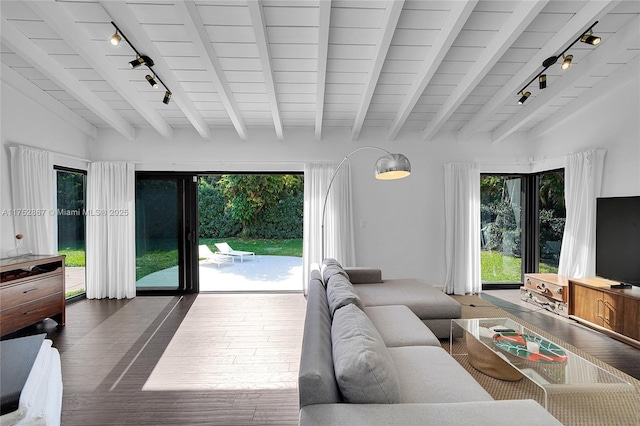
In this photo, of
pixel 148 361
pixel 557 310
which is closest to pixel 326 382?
pixel 148 361

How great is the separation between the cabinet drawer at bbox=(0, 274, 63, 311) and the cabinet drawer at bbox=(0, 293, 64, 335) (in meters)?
0.05

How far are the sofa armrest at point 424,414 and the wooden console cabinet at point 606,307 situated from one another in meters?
2.76

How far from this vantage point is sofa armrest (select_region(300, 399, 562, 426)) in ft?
4.15

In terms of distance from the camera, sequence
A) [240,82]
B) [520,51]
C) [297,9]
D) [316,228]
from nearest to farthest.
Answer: [297,9] < [520,51] < [240,82] < [316,228]

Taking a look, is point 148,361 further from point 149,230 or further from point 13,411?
point 149,230

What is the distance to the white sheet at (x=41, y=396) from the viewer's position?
1364 mm

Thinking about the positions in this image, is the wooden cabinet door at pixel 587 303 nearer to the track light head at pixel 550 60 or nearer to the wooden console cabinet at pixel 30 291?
the track light head at pixel 550 60

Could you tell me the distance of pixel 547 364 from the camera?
2193 mm

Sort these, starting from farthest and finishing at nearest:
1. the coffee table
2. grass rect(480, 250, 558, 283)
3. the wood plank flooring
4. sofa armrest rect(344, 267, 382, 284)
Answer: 1. grass rect(480, 250, 558, 283)
2. sofa armrest rect(344, 267, 382, 284)
3. the wood plank flooring
4. the coffee table

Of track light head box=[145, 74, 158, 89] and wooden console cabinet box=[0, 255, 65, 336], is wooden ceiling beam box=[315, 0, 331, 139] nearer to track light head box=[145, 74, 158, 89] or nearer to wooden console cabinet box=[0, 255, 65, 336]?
track light head box=[145, 74, 158, 89]

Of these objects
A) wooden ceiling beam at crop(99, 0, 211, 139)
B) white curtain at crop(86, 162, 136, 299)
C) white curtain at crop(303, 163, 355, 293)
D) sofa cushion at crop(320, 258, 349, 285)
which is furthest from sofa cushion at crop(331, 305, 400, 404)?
white curtain at crop(86, 162, 136, 299)

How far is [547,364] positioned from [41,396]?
2871 mm

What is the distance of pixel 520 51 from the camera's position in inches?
127

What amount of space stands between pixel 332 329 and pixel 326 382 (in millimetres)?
541
